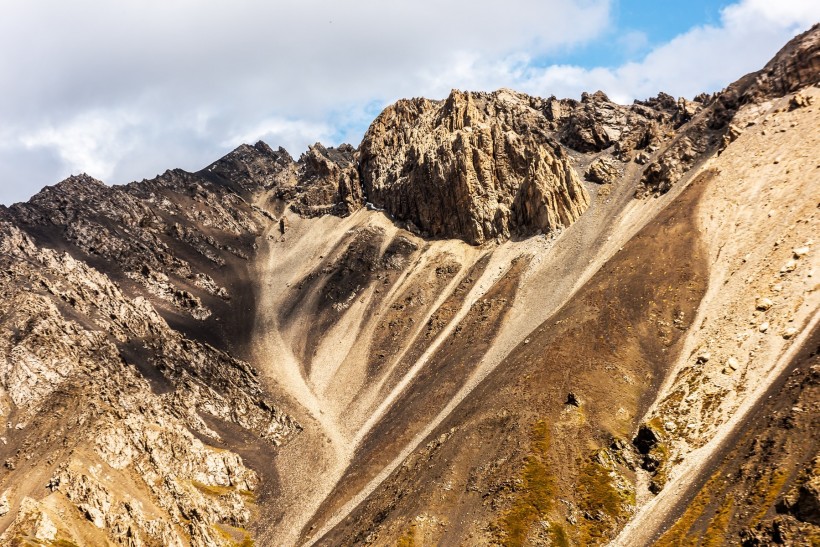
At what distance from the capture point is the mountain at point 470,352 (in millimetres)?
71375

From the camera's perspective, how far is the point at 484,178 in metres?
166

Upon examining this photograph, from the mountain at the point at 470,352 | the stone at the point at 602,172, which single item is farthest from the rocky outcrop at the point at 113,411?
the stone at the point at 602,172

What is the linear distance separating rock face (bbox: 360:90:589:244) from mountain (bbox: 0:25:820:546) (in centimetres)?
91

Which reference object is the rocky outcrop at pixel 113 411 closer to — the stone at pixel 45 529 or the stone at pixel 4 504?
the stone at pixel 45 529

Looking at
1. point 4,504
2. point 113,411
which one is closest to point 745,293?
point 113,411

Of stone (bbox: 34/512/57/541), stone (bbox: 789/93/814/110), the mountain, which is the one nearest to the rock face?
the mountain

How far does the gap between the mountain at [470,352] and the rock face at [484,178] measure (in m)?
0.91

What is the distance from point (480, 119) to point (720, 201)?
88273 mm

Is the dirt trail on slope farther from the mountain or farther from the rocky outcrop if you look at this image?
the rocky outcrop

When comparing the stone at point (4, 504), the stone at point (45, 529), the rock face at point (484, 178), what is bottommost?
the stone at point (45, 529)

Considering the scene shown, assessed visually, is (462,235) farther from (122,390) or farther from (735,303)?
(122,390)

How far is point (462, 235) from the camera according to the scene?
554ft

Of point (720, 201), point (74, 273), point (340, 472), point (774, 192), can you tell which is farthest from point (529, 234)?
point (74, 273)

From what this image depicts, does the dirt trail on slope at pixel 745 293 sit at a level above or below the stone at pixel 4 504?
below
